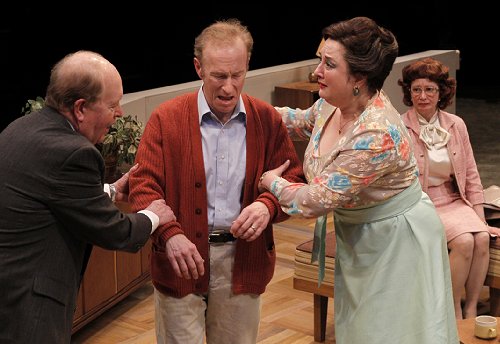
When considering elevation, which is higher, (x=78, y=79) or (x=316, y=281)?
(x=78, y=79)

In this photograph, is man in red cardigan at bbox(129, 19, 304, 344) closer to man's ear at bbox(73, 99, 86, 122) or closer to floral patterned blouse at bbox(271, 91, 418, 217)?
floral patterned blouse at bbox(271, 91, 418, 217)

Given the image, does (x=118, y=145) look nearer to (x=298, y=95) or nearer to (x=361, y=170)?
(x=361, y=170)

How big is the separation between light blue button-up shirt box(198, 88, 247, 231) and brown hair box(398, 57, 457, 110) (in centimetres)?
203

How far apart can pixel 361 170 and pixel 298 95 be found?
4385 mm

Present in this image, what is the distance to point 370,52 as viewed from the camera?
2.93m

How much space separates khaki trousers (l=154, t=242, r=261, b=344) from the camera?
312cm

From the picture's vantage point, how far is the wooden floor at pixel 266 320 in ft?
16.1

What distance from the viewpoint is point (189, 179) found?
9.97 feet

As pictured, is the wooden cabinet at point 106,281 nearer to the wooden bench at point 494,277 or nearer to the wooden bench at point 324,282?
the wooden bench at point 324,282

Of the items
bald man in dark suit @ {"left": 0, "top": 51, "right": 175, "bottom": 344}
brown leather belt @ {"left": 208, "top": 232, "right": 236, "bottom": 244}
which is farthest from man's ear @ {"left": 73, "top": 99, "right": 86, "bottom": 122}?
brown leather belt @ {"left": 208, "top": 232, "right": 236, "bottom": 244}

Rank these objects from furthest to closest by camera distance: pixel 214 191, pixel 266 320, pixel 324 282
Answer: pixel 266 320, pixel 324 282, pixel 214 191

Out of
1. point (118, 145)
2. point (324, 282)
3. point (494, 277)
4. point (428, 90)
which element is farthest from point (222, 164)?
point (494, 277)

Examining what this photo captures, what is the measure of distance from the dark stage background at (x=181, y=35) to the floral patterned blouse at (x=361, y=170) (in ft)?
17.4

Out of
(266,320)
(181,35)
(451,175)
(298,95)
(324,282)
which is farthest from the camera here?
(181,35)
